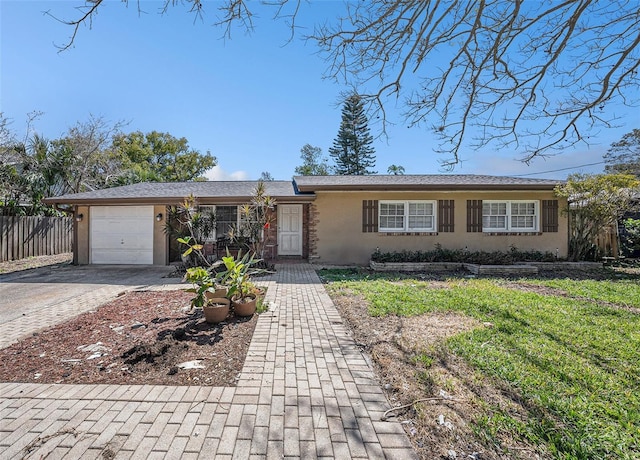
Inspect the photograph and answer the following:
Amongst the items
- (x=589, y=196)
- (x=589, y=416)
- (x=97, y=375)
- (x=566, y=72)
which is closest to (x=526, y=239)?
(x=589, y=196)

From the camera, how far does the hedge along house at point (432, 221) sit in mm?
10773

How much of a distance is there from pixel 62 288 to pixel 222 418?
7.27 meters

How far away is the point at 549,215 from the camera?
10891 millimetres

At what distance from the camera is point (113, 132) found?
19.0 metres

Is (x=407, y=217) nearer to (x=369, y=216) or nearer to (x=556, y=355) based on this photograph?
(x=369, y=216)

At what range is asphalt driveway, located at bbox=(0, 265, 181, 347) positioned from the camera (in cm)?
514

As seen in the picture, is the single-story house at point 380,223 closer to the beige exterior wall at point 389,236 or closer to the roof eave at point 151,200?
the beige exterior wall at point 389,236

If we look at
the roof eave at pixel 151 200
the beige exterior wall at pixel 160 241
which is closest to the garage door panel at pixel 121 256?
the beige exterior wall at pixel 160 241

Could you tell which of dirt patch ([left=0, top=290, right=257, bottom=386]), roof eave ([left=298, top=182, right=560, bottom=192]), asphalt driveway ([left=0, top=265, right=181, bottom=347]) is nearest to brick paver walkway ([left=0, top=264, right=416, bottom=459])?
dirt patch ([left=0, top=290, right=257, bottom=386])

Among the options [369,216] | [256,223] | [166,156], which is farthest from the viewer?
[166,156]

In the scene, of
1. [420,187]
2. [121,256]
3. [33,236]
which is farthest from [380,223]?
[33,236]

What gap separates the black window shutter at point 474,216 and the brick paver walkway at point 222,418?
9.16m

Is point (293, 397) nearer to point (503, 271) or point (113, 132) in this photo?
point (503, 271)

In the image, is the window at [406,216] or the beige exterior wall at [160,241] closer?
the beige exterior wall at [160,241]
